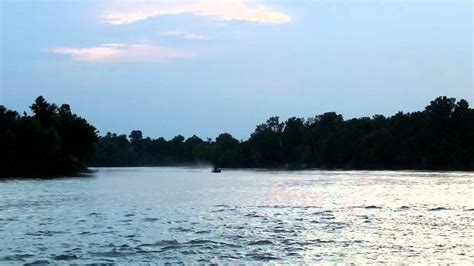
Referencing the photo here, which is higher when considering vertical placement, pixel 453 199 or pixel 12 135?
pixel 12 135

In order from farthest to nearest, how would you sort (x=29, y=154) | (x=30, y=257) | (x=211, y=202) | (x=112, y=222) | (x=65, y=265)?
(x=29, y=154)
(x=211, y=202)
(x=112, y=222)
(x=30, y=257)
(x=65, y=265)

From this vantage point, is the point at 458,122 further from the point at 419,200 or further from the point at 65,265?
the point at 65,265

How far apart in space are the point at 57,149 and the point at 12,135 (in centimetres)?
1124

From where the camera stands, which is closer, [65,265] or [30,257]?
[65,265]

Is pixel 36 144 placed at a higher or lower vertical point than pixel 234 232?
higher

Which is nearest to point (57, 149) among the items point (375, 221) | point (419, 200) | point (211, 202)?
point (211, 202)

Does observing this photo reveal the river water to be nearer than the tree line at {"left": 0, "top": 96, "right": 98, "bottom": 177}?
Yes

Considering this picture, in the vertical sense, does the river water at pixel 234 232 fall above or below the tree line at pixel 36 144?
below

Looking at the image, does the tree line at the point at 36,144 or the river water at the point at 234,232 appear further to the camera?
the tree line at the point at 36,144

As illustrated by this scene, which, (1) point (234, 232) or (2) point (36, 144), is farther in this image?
(2) point (36, 144)

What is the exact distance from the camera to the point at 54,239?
85.7 feet

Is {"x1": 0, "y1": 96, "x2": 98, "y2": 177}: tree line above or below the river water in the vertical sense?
above

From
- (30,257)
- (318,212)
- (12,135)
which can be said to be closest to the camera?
(30,257)

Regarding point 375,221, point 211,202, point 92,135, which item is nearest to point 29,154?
point 92,135
